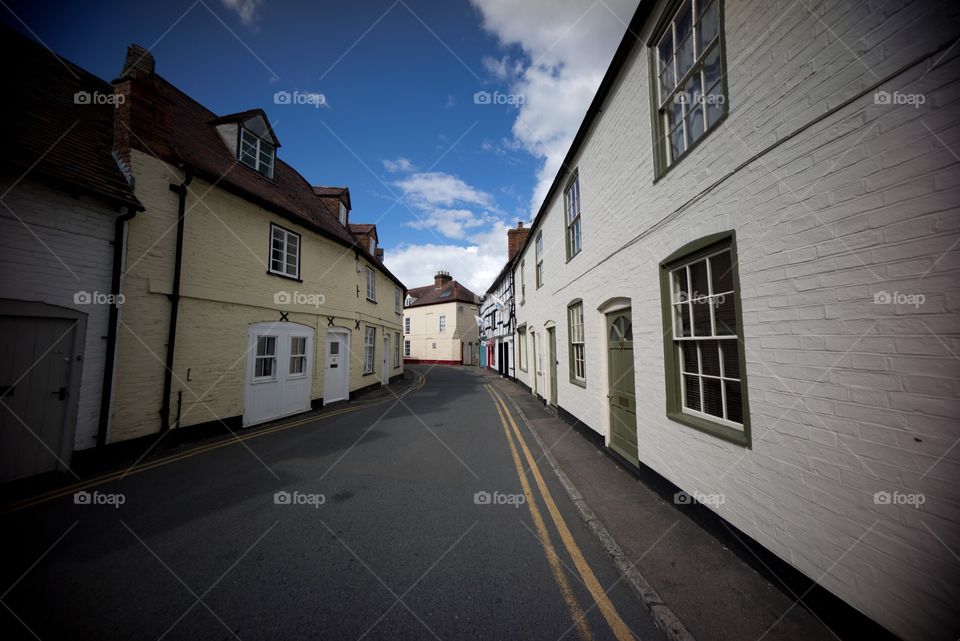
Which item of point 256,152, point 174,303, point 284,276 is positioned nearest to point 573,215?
point 284,276

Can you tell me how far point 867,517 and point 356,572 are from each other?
3.89 meters

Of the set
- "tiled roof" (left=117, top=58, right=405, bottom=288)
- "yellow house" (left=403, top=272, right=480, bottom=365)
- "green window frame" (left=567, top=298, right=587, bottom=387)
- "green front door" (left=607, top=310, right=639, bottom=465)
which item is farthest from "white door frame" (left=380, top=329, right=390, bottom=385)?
"yellow house" (left=403, top=272, right=480, bottom=365)

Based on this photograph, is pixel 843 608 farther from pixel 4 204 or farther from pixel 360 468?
pixel 4 204

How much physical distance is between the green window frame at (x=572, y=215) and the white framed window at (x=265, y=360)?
835 centimetres

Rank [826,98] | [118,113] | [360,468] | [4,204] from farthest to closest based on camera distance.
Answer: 1. [118,113]
2. [360,468]
3. [4,204]
4. [826,98]

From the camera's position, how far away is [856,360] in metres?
2.25

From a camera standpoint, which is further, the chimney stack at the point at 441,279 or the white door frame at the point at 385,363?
the chimney stack at the point at 441,279

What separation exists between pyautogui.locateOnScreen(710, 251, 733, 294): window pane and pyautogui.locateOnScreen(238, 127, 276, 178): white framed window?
479 inches

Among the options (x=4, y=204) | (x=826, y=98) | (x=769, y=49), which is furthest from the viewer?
(x=4, y=204)

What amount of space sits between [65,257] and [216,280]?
2384 millimetres

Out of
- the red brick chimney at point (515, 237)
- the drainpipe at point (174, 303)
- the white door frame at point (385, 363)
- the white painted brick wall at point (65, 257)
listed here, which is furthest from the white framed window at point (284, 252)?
the red brick chimney at point (515, 237)

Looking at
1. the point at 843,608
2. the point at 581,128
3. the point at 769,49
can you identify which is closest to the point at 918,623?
the point at 843,608

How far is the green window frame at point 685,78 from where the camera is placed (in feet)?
11.7

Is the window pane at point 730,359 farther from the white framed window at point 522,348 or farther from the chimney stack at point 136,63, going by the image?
the white framed window at point 522,348
